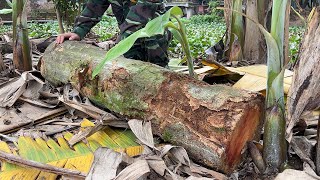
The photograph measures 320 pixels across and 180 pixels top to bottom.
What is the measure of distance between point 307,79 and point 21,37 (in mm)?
1516

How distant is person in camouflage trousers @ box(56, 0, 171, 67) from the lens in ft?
6.05

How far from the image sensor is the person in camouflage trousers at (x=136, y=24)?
184 centimetres

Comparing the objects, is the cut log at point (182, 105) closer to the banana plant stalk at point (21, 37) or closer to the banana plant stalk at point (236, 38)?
the banana plant stalk at point (21, 37)

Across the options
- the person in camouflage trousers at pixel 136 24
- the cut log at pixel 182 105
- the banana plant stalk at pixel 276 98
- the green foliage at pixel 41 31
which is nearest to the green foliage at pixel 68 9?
the green foliage at pixel 41 31

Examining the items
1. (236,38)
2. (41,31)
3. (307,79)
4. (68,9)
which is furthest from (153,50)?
(41,31)

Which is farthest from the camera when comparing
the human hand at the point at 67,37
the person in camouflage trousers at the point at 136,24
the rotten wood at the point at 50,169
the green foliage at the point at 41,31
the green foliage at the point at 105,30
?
the green foliage at the point at 105,30

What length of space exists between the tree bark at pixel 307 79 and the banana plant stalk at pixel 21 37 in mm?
1462

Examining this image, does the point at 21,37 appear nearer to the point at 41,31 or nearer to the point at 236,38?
the point at 236,38

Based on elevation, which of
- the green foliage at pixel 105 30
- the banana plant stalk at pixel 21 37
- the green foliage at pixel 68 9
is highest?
the banana plant stalk at pixel 21 37

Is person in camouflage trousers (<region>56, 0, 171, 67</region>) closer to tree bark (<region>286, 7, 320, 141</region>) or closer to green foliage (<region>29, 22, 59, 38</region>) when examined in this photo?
tree bark (<region>286, 7, 320, 141</region>)

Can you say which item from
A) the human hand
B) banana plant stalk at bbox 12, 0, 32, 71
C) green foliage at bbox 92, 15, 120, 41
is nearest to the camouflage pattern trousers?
the human hand

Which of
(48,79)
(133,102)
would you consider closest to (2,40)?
(48,79)

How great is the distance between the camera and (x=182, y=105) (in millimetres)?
1288

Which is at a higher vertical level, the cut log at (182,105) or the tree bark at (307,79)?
the tree bark at (307,79)
